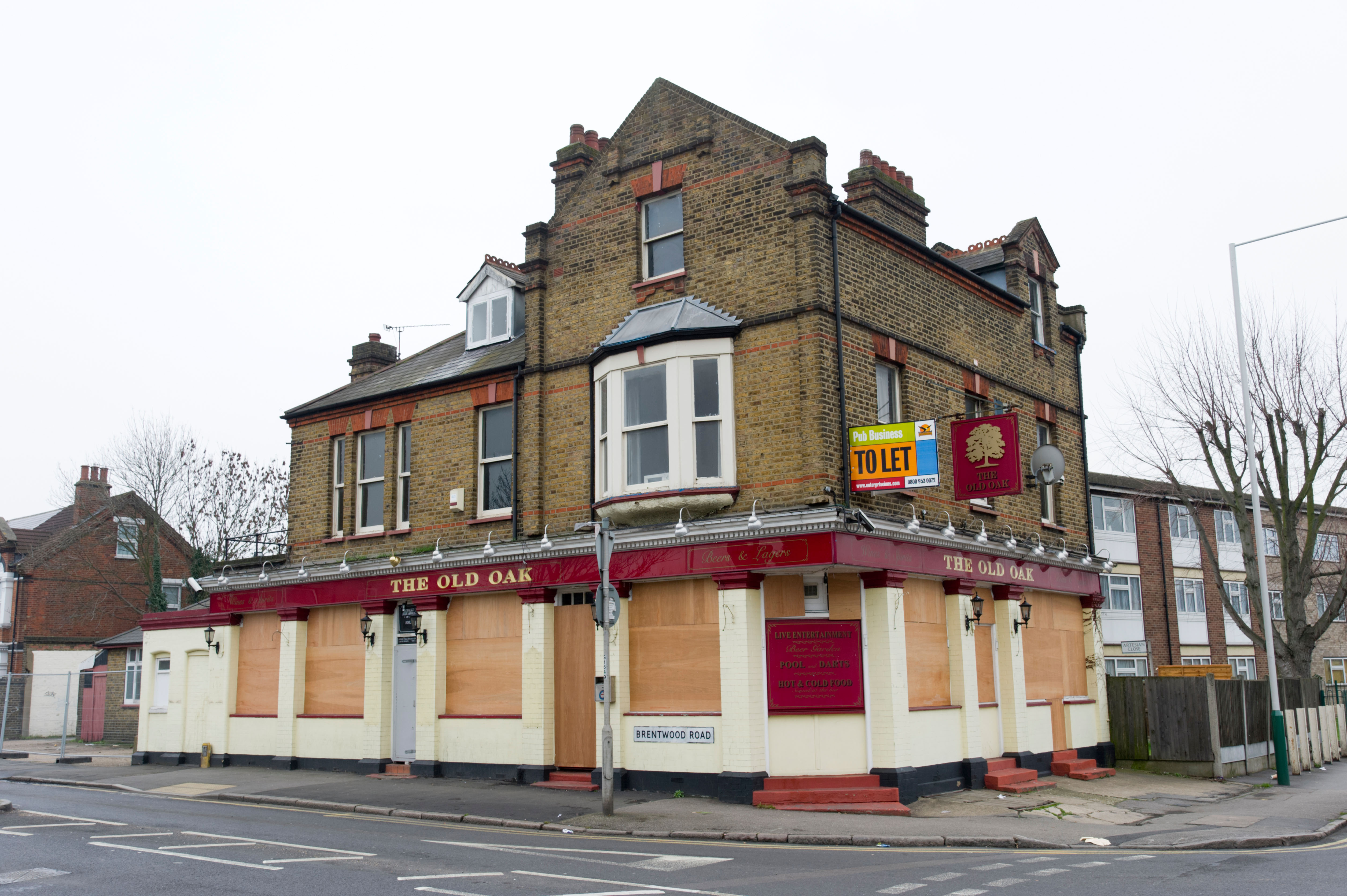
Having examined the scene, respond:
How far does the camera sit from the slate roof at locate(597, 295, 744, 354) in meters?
16.8

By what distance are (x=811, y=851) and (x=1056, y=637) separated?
11.1 metres

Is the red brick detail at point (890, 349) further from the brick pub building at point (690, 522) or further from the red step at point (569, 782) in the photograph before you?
the red step at point (569, 782)

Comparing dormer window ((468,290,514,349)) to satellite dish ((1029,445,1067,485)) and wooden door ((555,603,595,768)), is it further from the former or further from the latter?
satellite dish ((1029,445,1067,485))

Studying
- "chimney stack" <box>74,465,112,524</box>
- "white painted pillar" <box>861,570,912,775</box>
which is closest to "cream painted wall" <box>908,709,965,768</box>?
"white painted pillar" <box>861,570,912,775</box>

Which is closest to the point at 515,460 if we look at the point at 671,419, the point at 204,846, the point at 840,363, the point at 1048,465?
the point at 671,419

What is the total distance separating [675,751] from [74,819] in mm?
8519

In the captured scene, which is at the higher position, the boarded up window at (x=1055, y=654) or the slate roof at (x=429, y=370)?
the slate roof at (x=429, y=370)

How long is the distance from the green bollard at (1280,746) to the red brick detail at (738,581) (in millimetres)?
10613

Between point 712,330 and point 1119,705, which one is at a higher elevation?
point 712,330

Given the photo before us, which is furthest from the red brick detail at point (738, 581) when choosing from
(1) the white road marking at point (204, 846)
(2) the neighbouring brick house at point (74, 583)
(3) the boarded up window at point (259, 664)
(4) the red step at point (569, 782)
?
(2) the neighbouring brick house at point (74, 583)

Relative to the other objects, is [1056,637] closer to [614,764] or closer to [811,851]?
[614,764]

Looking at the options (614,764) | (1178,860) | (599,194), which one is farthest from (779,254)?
(1178,860)

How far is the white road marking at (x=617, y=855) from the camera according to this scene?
1055cm

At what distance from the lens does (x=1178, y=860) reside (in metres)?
11.2
